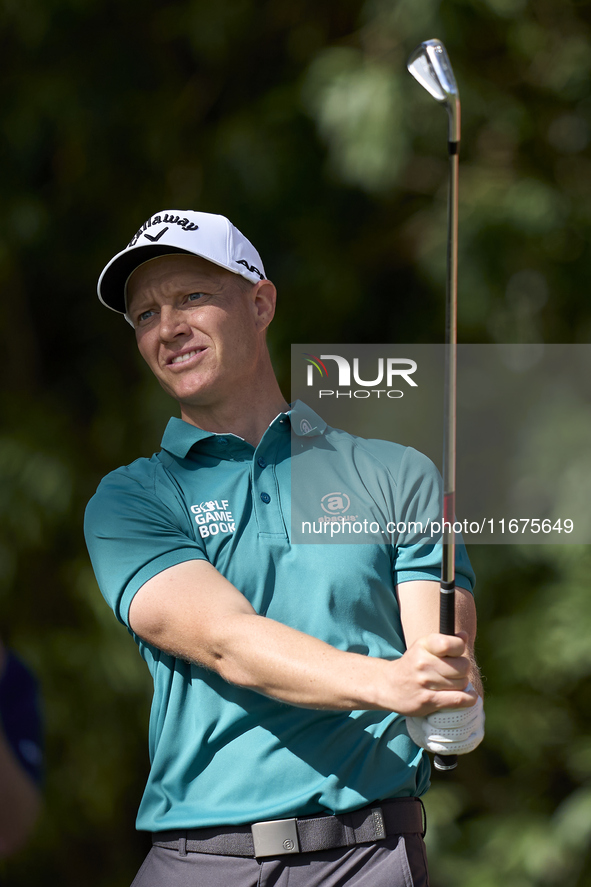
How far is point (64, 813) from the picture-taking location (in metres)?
3.04

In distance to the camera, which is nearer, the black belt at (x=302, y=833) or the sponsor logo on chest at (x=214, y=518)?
the black belt at (x=302, y=833)

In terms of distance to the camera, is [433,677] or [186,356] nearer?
[433,677]

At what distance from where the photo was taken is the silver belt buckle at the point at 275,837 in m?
1.11

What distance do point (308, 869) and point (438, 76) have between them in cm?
87

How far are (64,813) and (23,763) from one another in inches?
88.1

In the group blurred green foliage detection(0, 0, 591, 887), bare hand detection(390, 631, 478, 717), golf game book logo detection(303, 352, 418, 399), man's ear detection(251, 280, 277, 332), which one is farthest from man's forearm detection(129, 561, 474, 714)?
blurred green foliage detection(0, 0, 591, 887)

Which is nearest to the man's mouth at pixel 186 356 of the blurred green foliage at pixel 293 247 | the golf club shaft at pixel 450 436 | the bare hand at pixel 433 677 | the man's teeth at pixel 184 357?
the man's teeth at pixel 184 357

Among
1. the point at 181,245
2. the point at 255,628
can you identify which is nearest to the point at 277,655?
the point at 255,628

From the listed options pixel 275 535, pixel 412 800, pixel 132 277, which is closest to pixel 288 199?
pixel 132 277

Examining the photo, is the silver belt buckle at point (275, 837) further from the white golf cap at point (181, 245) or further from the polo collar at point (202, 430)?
the white golf cap at point (181, 245)

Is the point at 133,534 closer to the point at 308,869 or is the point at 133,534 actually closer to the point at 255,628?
the point at 255,628

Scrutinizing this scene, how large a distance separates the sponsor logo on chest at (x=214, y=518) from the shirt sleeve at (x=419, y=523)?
214 mm

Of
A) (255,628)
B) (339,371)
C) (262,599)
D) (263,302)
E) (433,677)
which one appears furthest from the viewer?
(339,371)

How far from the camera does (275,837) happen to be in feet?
3.64
